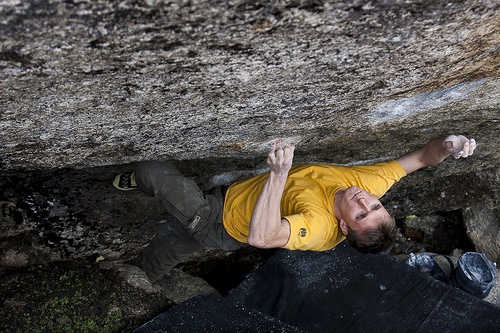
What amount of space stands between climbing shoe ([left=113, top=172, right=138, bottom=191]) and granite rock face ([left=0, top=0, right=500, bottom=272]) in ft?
0.56

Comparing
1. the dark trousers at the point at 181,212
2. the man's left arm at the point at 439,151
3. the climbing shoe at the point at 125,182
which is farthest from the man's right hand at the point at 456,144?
the climbing shoe at the point at 125,182

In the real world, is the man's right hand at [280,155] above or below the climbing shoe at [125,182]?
above

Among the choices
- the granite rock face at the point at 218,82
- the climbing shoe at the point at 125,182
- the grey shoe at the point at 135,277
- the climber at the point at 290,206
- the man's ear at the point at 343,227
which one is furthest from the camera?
the grey shoe at the point at 135,277

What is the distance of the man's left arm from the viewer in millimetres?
4160

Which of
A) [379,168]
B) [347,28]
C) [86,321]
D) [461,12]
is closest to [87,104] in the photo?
[347,28]

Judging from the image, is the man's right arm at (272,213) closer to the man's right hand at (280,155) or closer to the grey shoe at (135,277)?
the man's right hand at (280,155)

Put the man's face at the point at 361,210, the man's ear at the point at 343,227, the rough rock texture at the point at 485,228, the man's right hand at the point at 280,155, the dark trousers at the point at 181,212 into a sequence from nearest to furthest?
the man's right hand at the point at 280,155 < the man's face at the point at 361,210 < the man's ear at the point at 343,227 < the dark trousers at the point at 181,212 < the rough rock texture at the point at 485,228

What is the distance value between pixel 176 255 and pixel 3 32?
130 inches

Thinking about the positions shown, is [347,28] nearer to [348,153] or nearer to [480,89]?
[480,89]

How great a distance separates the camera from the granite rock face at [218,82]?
90.7 inches

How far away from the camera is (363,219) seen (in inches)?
164

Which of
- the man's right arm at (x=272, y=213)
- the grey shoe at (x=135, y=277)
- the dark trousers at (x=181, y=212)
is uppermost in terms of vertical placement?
the man's right arm at (x=272, y=213)

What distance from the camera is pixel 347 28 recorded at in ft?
8.38

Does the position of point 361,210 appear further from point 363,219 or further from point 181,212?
point 181,212
